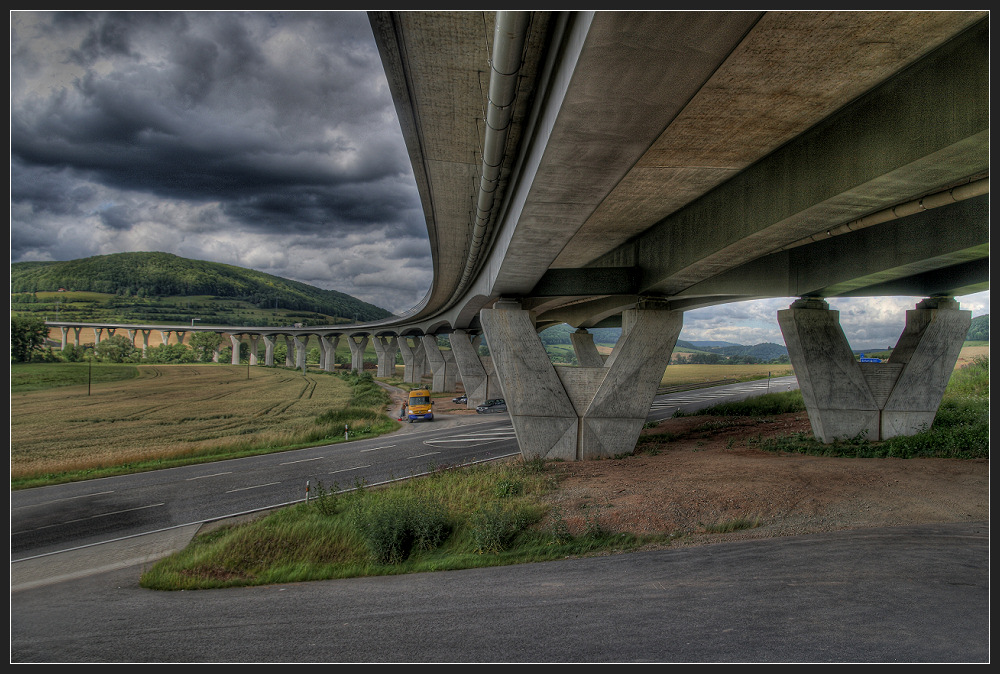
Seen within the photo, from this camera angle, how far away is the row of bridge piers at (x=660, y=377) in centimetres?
1650

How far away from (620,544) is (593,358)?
102 ft

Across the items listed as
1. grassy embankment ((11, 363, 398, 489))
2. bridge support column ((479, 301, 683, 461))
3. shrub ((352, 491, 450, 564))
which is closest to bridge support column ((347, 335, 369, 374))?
grassy embankment ((11, 363, 398, 489))

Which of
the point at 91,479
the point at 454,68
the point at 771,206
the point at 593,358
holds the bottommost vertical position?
the point at 91,479

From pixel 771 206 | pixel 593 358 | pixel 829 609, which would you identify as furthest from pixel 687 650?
pixel 593 358

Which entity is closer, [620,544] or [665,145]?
[665,145]

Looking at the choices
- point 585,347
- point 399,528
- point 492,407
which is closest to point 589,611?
point 399,528

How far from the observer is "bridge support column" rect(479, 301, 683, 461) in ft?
54.0

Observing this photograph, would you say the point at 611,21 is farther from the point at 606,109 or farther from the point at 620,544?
the point at 620,544

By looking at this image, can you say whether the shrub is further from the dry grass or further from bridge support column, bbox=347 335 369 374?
bridge support column, bbox=347 335 369 374

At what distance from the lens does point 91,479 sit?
16953 mm

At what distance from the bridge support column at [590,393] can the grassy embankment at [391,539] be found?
12.2ft

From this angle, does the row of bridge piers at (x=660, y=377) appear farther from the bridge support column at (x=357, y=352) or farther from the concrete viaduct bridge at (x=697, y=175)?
the bridge support column at (x=357, y=352)

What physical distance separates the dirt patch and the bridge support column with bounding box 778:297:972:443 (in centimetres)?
409

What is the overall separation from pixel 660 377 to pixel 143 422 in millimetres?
35041
